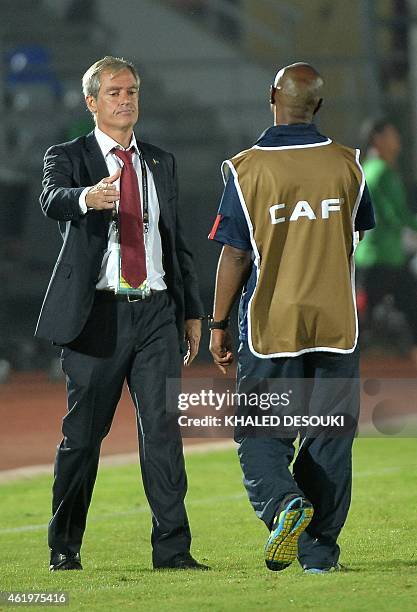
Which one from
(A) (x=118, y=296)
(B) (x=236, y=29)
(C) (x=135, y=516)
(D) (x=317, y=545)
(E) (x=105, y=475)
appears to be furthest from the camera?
(B) (x=236, y=29)

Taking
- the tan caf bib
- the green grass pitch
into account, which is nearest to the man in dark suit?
the green grass pitch

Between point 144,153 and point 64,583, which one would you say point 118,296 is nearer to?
point 144,153

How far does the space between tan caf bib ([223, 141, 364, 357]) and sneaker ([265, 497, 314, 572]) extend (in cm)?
64

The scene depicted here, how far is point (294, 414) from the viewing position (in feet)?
19.5

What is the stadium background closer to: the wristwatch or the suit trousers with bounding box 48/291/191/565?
the suit trousers with bounding box 48/291/191/565

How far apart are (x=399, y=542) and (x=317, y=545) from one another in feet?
3.91

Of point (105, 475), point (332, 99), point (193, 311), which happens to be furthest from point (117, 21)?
point (193, 311)

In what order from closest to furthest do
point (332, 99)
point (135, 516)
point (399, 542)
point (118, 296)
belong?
point (118, 296) < point (399, 542) < point (135, 516) < point (332, 99)

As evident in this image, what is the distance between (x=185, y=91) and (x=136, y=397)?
19863 millimetres

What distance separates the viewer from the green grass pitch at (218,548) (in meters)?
5.19

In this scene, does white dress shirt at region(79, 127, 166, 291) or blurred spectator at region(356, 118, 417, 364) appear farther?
blurred spectator at region(356, 118, 417, 364)

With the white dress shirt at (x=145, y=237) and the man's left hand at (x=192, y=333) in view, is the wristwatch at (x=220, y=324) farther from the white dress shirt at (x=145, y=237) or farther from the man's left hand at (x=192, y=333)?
the man's left hand at (x=192, y=333)

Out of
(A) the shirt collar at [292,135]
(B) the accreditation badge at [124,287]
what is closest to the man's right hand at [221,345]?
(B) the accreditation badge at [124,287]

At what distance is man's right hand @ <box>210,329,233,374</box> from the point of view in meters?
5.94
